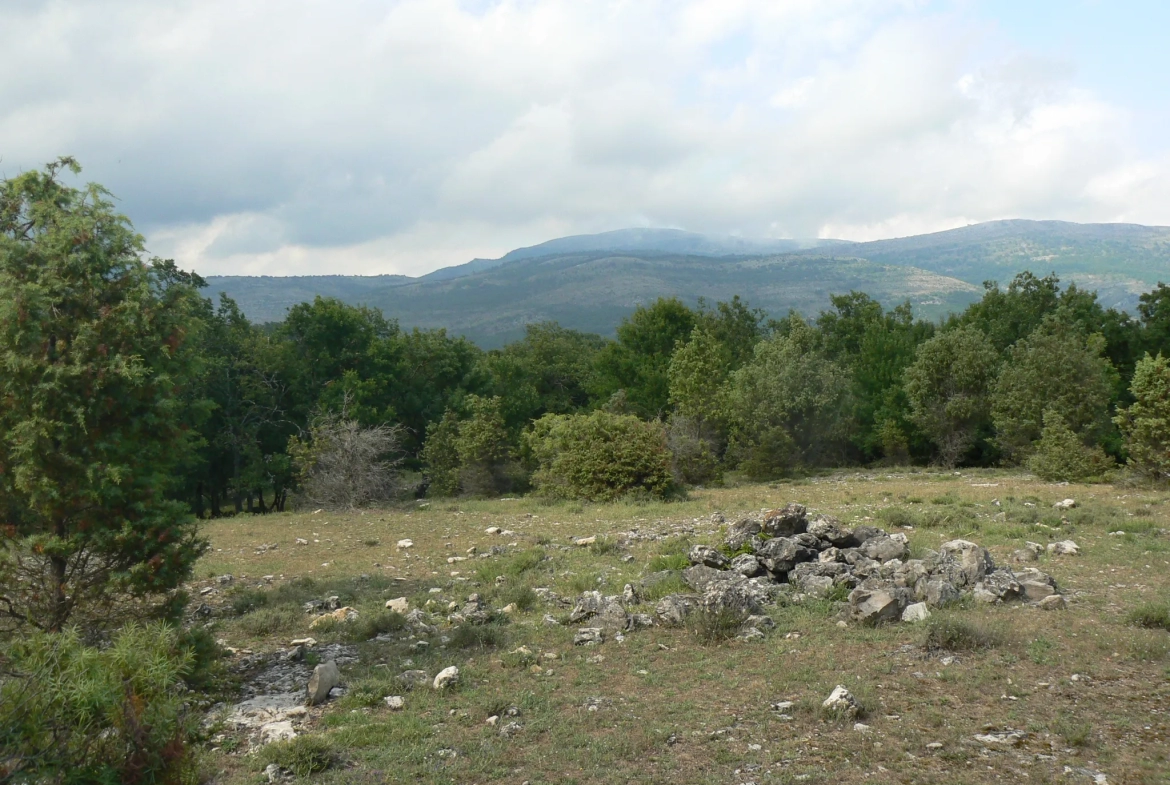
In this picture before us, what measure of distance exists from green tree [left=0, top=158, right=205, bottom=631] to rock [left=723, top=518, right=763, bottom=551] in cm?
863

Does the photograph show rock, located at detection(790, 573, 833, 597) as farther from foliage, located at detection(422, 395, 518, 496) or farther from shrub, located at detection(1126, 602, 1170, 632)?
foliage, located at detection(422, 395, 518, 496)

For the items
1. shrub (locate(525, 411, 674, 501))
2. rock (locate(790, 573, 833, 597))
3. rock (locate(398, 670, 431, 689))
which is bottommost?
shrub (locate(525, 411, 674, 501))

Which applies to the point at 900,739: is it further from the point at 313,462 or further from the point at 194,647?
the point at 313,462

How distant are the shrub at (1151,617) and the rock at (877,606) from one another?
2628 millimetres

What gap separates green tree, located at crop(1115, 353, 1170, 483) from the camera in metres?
20.3

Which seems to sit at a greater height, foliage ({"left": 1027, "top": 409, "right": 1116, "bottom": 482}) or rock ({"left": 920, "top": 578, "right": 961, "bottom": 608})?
rock ({"left": 920, "top": 578, "right": 961, "bottom": 608})

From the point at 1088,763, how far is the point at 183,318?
31.8ft

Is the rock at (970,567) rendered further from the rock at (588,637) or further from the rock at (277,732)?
the rock at (277,732)

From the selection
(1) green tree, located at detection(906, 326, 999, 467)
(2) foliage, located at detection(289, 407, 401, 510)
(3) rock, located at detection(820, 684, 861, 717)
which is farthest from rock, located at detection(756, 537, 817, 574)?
(1) green tree, located at detection(906, 326, 999, 467)

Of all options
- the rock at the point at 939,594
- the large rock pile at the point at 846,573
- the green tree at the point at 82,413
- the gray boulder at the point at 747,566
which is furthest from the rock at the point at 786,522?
the green tree at the point at 82,413

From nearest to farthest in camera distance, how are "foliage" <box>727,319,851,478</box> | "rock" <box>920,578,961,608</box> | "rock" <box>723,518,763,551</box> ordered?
1. "rock" <box>920,578,961,608</box>
2. "rock" <box>723,518,763,551</box>
3. "foliage" <box>727,319,851,478</box>

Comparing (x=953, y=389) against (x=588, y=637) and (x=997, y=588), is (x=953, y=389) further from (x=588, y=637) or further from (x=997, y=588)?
(x=588, y=637)

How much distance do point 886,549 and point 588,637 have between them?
5.76 metres

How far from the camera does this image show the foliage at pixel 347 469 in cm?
2491
